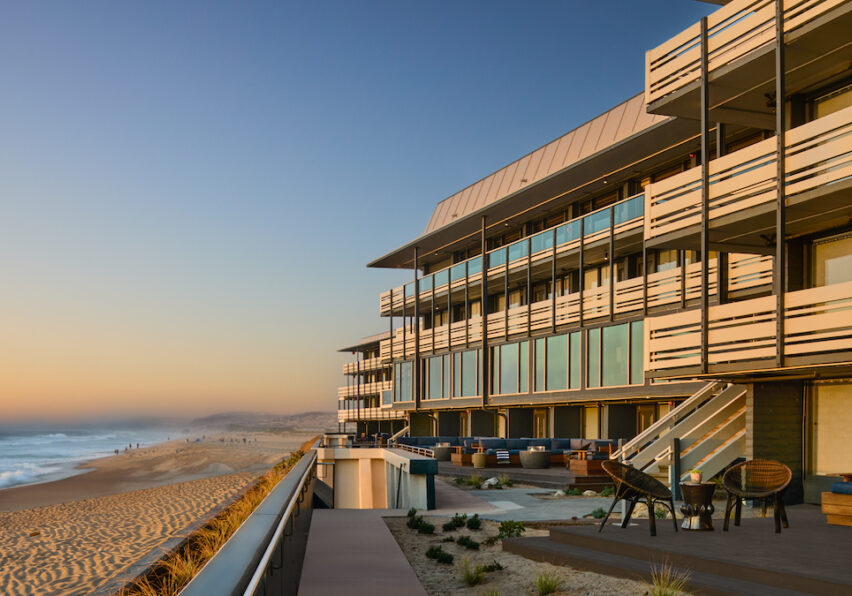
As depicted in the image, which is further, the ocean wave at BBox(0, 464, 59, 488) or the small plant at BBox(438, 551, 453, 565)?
the ocean wave at BBox(0, 464, 59, 488)

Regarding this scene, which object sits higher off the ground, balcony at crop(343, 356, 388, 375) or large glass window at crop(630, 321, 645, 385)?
large glass window at crop(630, 321, 645, 385)

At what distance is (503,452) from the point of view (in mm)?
29312

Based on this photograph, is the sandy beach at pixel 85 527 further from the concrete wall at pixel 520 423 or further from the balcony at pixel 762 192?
the concrete wall at pixel 520 423

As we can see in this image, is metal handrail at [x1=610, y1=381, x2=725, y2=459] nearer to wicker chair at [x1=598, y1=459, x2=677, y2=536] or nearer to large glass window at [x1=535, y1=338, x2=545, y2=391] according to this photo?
wicker chair at [x1=598, y1=459, x2=677, y2=536]

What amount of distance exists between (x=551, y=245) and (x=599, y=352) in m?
5.99

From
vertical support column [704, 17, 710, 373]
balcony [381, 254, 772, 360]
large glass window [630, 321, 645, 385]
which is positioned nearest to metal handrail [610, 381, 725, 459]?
vertical support column [704, 17, 710, 373]

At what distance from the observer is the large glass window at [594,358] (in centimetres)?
3184

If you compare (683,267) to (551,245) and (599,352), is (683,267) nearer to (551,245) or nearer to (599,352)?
(599,352)

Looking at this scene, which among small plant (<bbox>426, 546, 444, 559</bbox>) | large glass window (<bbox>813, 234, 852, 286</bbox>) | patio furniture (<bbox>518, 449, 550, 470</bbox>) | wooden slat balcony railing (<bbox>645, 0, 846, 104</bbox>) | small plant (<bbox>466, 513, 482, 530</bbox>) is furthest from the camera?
patio furniture (<bbox>518, 449, 550, 470</bbox>)

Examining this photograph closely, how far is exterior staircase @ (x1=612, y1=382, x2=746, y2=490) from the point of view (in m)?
14.2

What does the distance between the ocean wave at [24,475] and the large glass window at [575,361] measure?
4089cm

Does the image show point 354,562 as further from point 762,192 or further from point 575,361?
point 575,361

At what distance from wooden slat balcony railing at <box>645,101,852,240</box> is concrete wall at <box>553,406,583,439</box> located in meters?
20.0

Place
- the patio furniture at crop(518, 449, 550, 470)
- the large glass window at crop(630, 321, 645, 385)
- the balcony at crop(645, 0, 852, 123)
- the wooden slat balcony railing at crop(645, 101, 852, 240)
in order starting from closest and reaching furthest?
the wooden slat balcony railing at crop(645, 101, 852, 240), the balcony at crop(645, 0, 852, 123), the patio furniture at crop(518, 449, 550, 470), the large glass window at crop(630, 321, 645, 385)
